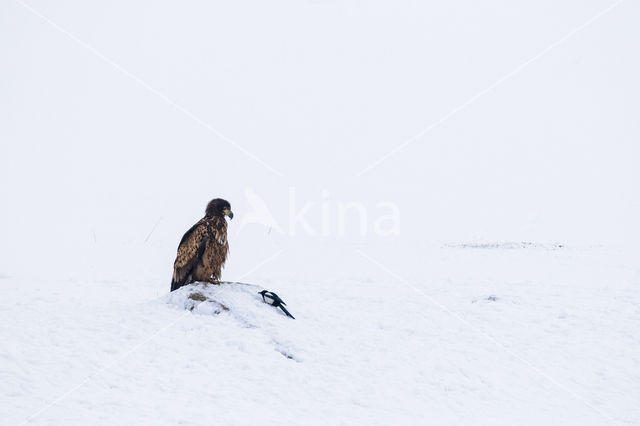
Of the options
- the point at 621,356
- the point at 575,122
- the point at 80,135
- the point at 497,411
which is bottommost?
the point at 497,411

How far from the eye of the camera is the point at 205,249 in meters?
8.18

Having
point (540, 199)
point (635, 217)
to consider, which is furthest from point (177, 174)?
point (635, 217)

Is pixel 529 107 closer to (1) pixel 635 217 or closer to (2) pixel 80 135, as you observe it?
(1) pixel 635 217

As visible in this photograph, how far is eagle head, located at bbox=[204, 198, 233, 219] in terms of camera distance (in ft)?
27.9

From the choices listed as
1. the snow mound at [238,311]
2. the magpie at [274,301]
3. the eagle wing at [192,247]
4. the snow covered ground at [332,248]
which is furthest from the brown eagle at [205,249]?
the magpie at [274,301]

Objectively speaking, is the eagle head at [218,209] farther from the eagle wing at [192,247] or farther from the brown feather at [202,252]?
the eagle wing at [192,247]

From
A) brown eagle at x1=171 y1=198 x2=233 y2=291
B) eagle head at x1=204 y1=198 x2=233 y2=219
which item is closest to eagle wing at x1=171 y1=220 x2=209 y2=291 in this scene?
brown eagle at x1=171 y1=198 x2=233 y2=291

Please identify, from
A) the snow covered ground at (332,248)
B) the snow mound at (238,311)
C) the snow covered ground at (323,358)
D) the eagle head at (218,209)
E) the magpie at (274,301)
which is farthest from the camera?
the magpie at (274,301)

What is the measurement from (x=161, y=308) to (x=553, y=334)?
24.2 ft

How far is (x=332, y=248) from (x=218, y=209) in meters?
11.7

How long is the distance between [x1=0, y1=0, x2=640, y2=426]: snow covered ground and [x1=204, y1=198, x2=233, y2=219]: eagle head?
138cm

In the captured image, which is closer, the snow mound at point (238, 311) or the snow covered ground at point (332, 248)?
the snow covered ground at point (332, 248)

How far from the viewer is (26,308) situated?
27.0ft

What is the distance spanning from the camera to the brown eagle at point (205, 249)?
26.9ft
